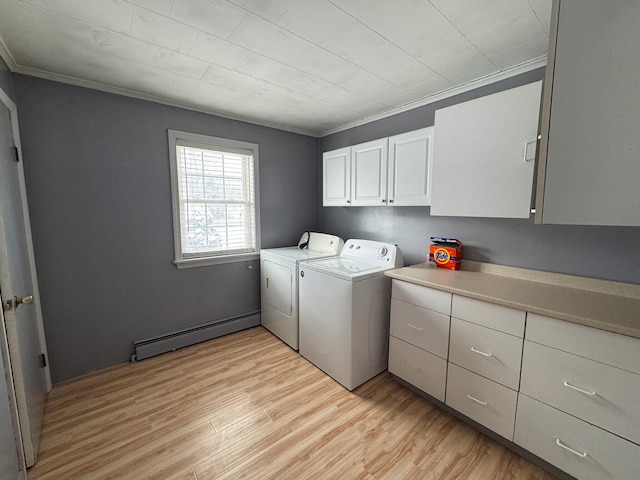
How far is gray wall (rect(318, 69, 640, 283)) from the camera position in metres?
1.48

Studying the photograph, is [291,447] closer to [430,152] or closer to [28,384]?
[28,384]

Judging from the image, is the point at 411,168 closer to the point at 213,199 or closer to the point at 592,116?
the point at 592,116

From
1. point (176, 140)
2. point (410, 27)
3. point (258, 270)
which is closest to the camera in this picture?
point (410, 27)

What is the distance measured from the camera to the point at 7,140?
155 cm

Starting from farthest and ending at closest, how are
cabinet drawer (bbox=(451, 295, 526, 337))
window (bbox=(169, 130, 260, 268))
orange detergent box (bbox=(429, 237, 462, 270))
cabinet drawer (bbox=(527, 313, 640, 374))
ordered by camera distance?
1. window (bbox=(169, 130, 260, 268))
2. orange detergent box (bbox=(429, 237, 462, 270))
3. cabinet drawer (bbox=(451, 295, 526, 337))
4. cabinet drawer (bbox=(527, 313, 640, 374))

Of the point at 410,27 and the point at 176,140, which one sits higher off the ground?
the point at 410,27

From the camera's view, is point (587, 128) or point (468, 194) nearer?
point (587, 128)

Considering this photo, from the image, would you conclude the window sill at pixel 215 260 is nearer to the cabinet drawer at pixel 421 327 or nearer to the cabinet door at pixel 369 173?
the cabinet door at pixel 369 173

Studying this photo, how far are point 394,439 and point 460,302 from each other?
0.92 meters

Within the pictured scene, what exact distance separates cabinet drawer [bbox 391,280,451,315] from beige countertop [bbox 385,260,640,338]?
0.05m

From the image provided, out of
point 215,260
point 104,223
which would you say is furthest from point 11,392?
point 215,260

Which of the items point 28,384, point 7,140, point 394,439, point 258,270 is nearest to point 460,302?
point 394,439

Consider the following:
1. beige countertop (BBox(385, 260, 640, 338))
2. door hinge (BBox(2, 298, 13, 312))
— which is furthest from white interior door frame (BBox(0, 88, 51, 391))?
beige countertop (BBox(385, 260, 640, 338))

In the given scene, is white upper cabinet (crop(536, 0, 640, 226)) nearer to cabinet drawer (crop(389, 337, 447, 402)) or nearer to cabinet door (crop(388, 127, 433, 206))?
cabinet door (crop(388, 127, 433, 206))
